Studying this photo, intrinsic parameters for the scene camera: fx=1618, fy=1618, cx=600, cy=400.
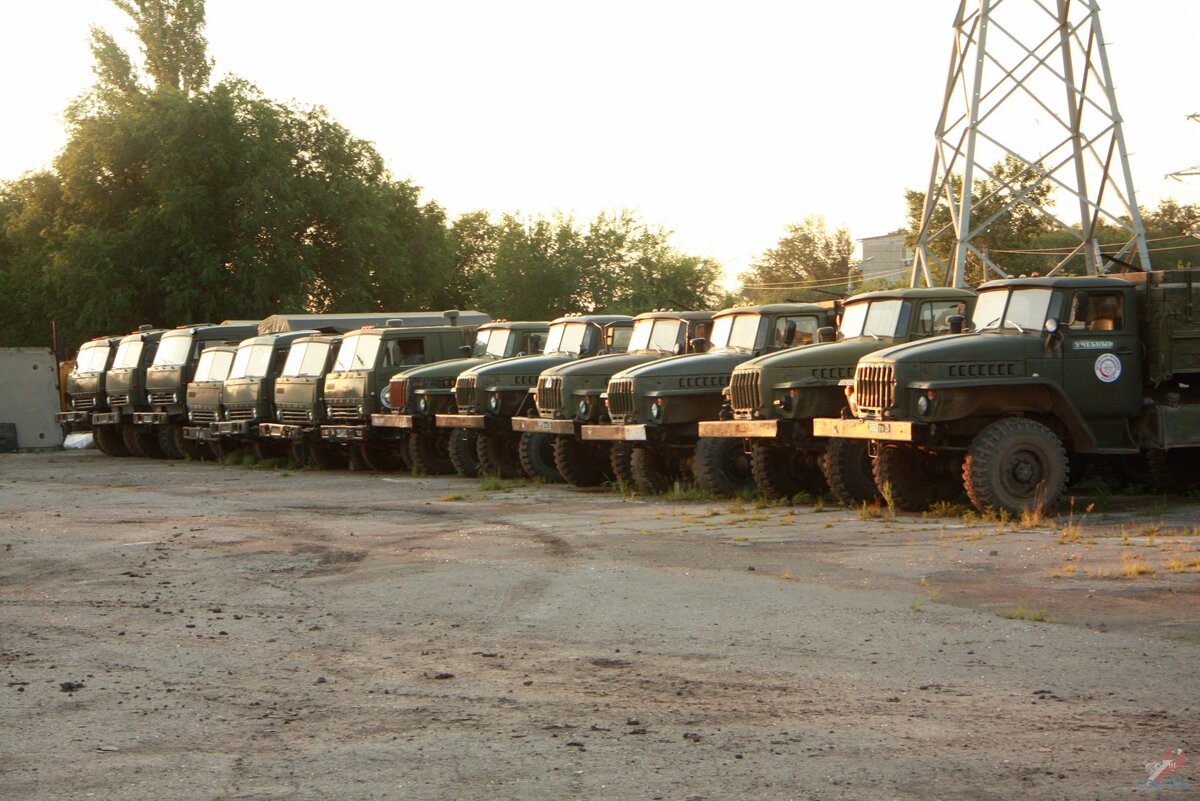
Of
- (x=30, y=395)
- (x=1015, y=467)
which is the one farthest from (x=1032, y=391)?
(x=30, y=395)

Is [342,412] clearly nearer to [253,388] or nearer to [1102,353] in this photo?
[253,388]

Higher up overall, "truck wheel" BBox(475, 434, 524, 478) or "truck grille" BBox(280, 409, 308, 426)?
"truck grille" BBox(280, 409, 308, 426)

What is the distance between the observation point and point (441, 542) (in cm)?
1416

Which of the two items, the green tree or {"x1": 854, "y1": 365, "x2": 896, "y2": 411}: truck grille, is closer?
{"x1": 854, "y1": 365, "x2": 896, "y2": 411}: truck grille

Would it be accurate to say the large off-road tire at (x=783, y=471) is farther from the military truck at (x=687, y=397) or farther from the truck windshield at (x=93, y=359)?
the truck windshield at (x=93, y=359)

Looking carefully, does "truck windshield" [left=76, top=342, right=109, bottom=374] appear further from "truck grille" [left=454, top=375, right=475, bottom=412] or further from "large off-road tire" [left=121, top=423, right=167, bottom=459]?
"truck grille" [left=454, top=375, right=475, bottom=412]

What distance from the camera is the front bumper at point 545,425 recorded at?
19.7m

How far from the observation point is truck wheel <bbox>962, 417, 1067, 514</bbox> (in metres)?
14.6

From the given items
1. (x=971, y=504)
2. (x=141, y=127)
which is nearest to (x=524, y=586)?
(x=971, y=504)

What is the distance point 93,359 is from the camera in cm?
3597

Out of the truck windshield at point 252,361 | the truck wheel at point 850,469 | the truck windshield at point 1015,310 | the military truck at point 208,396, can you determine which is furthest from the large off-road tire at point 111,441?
the truck windshield at point 1015,310

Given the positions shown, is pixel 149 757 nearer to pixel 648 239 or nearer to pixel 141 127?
pixel 141 127

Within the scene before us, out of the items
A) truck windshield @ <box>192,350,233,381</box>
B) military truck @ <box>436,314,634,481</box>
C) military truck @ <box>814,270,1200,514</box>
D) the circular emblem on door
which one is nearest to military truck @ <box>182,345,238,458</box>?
truck windshield @ <box>192,350,233,381</box>

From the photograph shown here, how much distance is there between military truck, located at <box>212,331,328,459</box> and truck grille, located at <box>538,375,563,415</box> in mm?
8459
